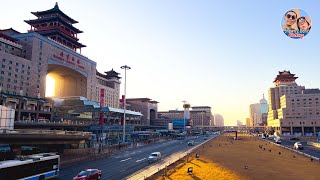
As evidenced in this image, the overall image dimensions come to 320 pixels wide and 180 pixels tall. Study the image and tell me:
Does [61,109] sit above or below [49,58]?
below

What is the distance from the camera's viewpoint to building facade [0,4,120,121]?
10094 cm

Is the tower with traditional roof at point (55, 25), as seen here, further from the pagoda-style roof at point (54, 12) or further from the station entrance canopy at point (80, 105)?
the station entrance canopy at point (80, 105)

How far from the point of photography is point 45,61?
115 meters

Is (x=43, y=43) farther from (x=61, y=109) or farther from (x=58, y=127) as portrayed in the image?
(x=58, y=127)

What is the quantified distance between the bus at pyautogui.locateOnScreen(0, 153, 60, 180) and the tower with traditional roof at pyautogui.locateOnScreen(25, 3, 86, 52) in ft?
361

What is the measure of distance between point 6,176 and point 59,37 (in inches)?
4652

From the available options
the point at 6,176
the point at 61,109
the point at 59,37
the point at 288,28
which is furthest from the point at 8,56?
the point at 288,28

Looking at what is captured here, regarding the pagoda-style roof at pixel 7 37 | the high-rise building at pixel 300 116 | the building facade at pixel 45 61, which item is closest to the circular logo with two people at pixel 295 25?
the building facade at pixel 45 61

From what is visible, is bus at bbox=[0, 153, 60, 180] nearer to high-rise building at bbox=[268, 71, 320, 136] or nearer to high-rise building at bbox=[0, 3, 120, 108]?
high-rise building at bbox=[0, 3, 120, 108]

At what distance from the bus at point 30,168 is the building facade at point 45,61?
74.1 m

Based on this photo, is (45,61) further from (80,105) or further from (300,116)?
(300,116)

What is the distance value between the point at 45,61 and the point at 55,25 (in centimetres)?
2868

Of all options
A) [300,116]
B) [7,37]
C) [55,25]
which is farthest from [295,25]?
[300,116]

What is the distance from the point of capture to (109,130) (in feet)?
319
